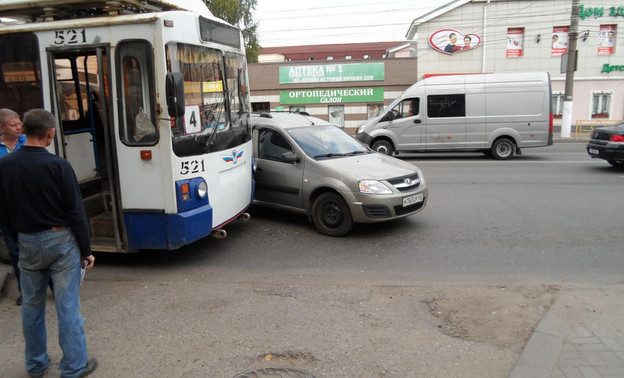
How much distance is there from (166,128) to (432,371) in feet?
11.6

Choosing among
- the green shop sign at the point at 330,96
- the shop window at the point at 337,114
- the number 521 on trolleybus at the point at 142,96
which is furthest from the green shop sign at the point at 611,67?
the number 521 on trolleybus at the point at 142,96

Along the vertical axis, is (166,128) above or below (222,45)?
below

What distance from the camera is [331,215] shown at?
6953 millimetres

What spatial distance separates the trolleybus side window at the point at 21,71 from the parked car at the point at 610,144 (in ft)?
40.0

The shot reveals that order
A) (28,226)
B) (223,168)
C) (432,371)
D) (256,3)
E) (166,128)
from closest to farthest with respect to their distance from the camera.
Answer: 1. (28,226)
2. (432,371)
3. (166,128)
4. (223,168)
5. (256,3)

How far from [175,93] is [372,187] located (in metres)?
2.95

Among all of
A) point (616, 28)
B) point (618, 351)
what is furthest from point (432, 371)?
point (616, 28)

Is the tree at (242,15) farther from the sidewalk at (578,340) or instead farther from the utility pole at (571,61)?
the sidewalk at (578,340)

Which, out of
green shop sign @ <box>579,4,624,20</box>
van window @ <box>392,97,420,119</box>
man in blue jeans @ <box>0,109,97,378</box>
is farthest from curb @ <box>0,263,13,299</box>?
green shop sign @ <box>579,4,624,20</box>

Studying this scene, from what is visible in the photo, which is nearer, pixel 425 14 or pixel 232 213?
pixel 232 213

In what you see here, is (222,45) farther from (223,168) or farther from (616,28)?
(616,28)

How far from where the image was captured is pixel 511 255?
602 cm

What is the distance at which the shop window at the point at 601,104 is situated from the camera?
2812 centimetres

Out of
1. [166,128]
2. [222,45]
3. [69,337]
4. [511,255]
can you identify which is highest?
[222,45]
